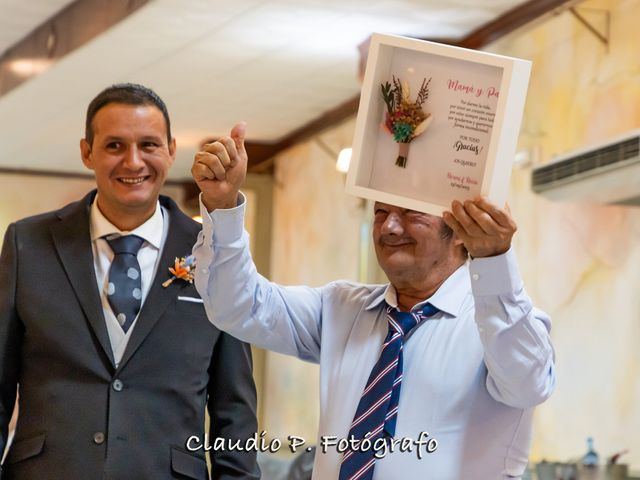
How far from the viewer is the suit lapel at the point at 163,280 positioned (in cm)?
254

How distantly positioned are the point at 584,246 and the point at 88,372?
390 centimetres

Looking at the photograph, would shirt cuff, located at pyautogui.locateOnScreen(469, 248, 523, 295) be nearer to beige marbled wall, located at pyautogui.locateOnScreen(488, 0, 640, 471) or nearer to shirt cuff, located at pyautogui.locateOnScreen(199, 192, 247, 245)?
shirt cuff, located at pyautogui.locateOnScreen(199, 192, 247, 245)

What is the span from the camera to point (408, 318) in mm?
2244

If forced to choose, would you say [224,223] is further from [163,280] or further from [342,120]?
[342,120]

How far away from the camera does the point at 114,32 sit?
23.7 feet

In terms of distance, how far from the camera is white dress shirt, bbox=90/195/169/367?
2586 millimetres

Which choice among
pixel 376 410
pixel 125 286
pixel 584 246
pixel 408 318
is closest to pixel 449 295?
pixel 408 318

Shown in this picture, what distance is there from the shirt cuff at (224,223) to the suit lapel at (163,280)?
42 centimetres

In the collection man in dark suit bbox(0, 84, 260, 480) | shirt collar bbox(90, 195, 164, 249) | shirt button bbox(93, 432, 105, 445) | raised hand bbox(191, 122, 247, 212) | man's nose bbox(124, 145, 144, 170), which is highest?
raised hand bbox(191, 122, 247, 212)

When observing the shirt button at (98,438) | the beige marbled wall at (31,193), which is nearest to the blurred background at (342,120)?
the beige marbled wall at (31,193)

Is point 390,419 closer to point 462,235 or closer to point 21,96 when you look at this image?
→ point 462,235

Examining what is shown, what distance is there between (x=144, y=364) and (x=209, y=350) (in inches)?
6.1

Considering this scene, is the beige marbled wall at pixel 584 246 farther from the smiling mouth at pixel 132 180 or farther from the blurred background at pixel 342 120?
the smiling mouth at pixel 132 180

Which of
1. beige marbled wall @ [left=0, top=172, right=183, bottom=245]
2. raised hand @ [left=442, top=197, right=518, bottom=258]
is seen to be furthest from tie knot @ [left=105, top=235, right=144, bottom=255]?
beige marbled wall @ [left=0, top=172, right=183, bottom=245]
